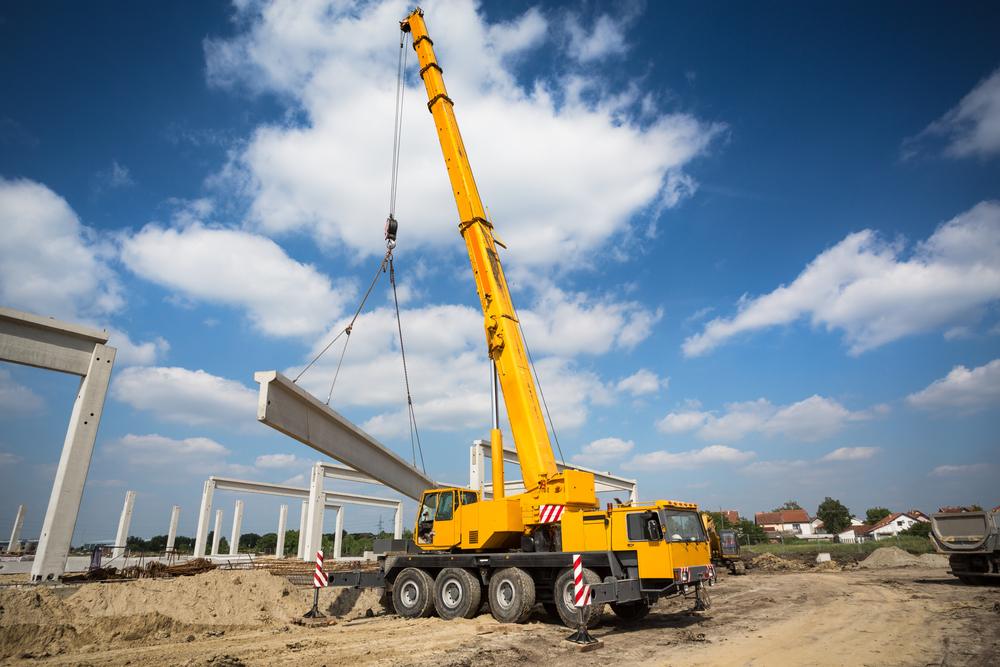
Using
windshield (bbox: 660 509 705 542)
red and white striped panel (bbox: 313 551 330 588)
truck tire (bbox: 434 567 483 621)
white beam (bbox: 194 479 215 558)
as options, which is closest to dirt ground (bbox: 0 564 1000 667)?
truck tire (bbox: 434 567 483 621)

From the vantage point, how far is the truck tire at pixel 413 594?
12.2m

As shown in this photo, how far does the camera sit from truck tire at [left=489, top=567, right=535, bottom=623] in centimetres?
1055

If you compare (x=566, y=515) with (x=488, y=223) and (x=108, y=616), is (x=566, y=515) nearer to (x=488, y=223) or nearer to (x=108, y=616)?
(x=488, y=223)

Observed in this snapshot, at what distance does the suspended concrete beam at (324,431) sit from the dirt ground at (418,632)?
11.6 feet

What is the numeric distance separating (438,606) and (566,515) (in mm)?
3619

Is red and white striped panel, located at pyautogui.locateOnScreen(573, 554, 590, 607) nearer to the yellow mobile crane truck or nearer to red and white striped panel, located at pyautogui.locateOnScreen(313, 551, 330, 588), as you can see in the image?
the yellow mobile crane truck

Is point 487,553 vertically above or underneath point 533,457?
underneath

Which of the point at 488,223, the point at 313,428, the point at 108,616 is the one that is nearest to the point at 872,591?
the point at 488,223

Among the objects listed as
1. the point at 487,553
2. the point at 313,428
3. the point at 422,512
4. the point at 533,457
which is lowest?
the point at 487,553

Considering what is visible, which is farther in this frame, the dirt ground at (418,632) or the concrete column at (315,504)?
the concrete column at (315,504)

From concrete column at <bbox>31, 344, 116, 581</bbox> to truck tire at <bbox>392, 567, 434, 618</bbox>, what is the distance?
6.31m

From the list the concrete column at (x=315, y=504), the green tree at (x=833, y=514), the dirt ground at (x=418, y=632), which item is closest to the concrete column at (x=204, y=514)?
the concrete column at (x=315, y=504)

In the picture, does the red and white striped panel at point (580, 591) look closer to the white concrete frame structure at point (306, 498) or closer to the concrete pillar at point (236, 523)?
the white concrete frame structure at point (306, 498)

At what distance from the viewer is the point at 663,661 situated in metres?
7.57
